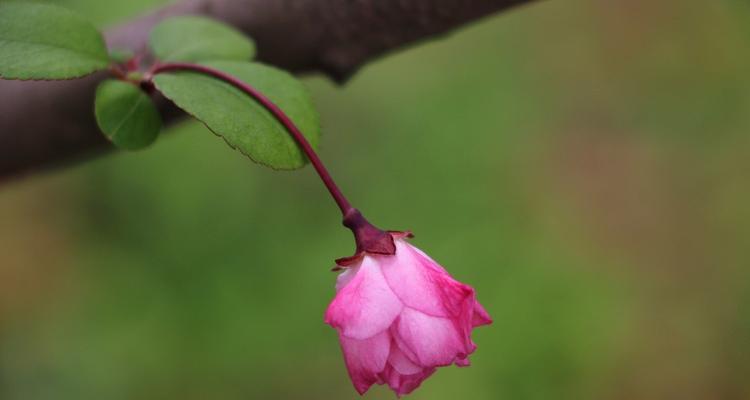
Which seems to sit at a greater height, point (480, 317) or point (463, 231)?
point (480, 317)

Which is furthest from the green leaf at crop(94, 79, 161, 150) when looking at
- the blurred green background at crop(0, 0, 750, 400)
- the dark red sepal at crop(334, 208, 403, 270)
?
the blurred green background at crop(0, 0, 750, 400)

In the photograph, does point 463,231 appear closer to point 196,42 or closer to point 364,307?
point 196,42

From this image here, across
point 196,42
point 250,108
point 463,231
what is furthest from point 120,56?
point 463,231

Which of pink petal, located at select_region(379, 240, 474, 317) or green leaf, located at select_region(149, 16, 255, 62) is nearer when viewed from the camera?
pink petal, located at select_region(379, 240, 474, 317)

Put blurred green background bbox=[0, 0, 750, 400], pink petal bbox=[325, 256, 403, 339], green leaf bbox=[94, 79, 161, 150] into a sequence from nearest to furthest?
pink petal bbox=[325, 256, 403, 339]
green leaf bbox=[94, 79, 161, 150]
blurred green background bbox=[0, 0, 750, 400]

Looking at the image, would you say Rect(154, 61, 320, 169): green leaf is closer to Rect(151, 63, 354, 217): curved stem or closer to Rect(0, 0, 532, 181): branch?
Rect(151, 63, 354, 217): curved stem

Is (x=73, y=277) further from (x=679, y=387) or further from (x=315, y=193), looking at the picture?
(x=679, y=387)
